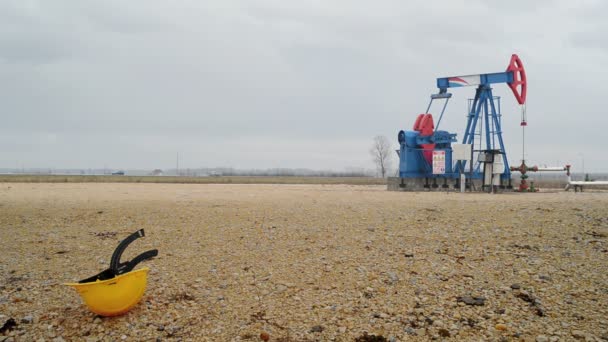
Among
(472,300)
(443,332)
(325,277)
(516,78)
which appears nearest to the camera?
(443,332)

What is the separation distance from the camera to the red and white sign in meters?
28.2

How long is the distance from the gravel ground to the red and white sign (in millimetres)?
14993

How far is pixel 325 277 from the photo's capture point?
25.9 feet

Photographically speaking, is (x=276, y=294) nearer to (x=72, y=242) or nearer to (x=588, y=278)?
(x=588, y=278)

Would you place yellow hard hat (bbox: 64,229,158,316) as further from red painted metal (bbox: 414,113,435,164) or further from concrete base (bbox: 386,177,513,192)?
red painted metal (bbox: 414,113,435,164)

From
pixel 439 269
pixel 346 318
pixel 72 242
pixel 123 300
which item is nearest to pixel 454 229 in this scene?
pixel 439 269

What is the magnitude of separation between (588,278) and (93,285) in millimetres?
7938

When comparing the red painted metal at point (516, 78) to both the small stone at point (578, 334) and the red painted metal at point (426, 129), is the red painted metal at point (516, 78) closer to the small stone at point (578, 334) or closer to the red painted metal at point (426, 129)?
the red painted metal at point (426, 129)

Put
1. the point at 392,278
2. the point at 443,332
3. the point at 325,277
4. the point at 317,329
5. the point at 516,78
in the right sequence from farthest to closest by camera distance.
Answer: the point at 516,78 < the point at 325,277 < the point at 392,278 < the point at 317,329 < the point at 443,332

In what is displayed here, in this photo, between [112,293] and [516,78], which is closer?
[112,293]

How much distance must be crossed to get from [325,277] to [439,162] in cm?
2217

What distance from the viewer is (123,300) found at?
19.9 feet

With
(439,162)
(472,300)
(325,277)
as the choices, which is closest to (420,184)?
(439,162)

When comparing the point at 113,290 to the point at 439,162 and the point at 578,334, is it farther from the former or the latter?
the point at 439,162
